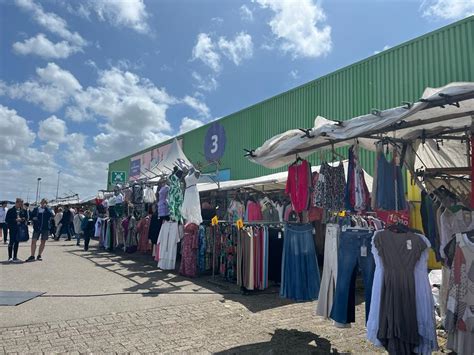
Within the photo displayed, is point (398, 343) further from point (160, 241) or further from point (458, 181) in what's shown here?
point (160, 241)

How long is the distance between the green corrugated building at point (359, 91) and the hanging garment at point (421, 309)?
2.69 meters

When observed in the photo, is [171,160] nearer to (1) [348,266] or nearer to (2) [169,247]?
(2) [169,247]

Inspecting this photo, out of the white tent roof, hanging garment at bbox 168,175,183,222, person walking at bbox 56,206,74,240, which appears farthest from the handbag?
person walking at bbox 56,206,74,240

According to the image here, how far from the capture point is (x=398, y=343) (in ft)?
11.4

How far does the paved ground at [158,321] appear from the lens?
13.9 ft

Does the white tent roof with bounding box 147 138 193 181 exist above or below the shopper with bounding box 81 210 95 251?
above

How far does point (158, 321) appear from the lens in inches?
200

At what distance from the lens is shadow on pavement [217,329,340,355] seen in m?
4.11

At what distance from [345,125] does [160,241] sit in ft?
21.0

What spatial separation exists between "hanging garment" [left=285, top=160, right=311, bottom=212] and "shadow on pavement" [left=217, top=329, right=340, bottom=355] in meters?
1.81

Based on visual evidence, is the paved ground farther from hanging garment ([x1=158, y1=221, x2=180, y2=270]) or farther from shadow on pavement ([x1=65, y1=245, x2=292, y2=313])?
hanging garment ([x1=158, y1=221, x2=180, y2=270])

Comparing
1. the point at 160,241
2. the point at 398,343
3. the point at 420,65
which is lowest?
the point at 398,343

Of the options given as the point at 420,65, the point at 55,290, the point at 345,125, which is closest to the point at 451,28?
the point at 420,65

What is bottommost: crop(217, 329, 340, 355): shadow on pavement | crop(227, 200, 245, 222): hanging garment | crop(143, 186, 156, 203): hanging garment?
crop(217, 329, 340, 355): shadow on pavement
